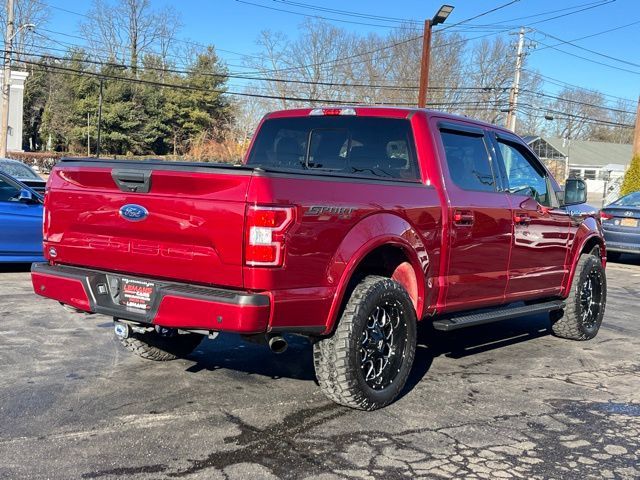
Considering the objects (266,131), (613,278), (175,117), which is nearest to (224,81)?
(175,117)

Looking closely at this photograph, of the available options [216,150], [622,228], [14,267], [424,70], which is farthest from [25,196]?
[216,150]

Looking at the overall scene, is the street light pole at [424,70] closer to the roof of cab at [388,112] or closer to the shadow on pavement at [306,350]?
the shadow on pavement at [306,350]

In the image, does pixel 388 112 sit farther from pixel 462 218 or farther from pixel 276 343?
pixel 276 343

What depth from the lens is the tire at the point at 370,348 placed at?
424 cm

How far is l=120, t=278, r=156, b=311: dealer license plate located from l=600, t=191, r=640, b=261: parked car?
11200mm

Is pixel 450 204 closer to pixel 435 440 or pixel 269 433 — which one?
pixel 435 440

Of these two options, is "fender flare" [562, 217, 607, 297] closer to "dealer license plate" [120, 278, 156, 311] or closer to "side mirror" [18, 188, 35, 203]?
Answer: "dealer license plate" [120, 278, 156, 311]

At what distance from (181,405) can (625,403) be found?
3.16 meters

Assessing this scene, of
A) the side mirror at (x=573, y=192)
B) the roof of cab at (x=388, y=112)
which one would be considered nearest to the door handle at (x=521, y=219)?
the roof of cab at (x=388, y=112)

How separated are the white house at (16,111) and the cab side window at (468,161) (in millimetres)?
44005

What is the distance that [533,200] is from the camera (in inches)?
242

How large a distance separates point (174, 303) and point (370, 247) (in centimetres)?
125

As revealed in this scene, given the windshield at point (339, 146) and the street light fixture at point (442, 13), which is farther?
the street light fixture at point (442, 13)

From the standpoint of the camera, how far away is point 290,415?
4.36 meters
